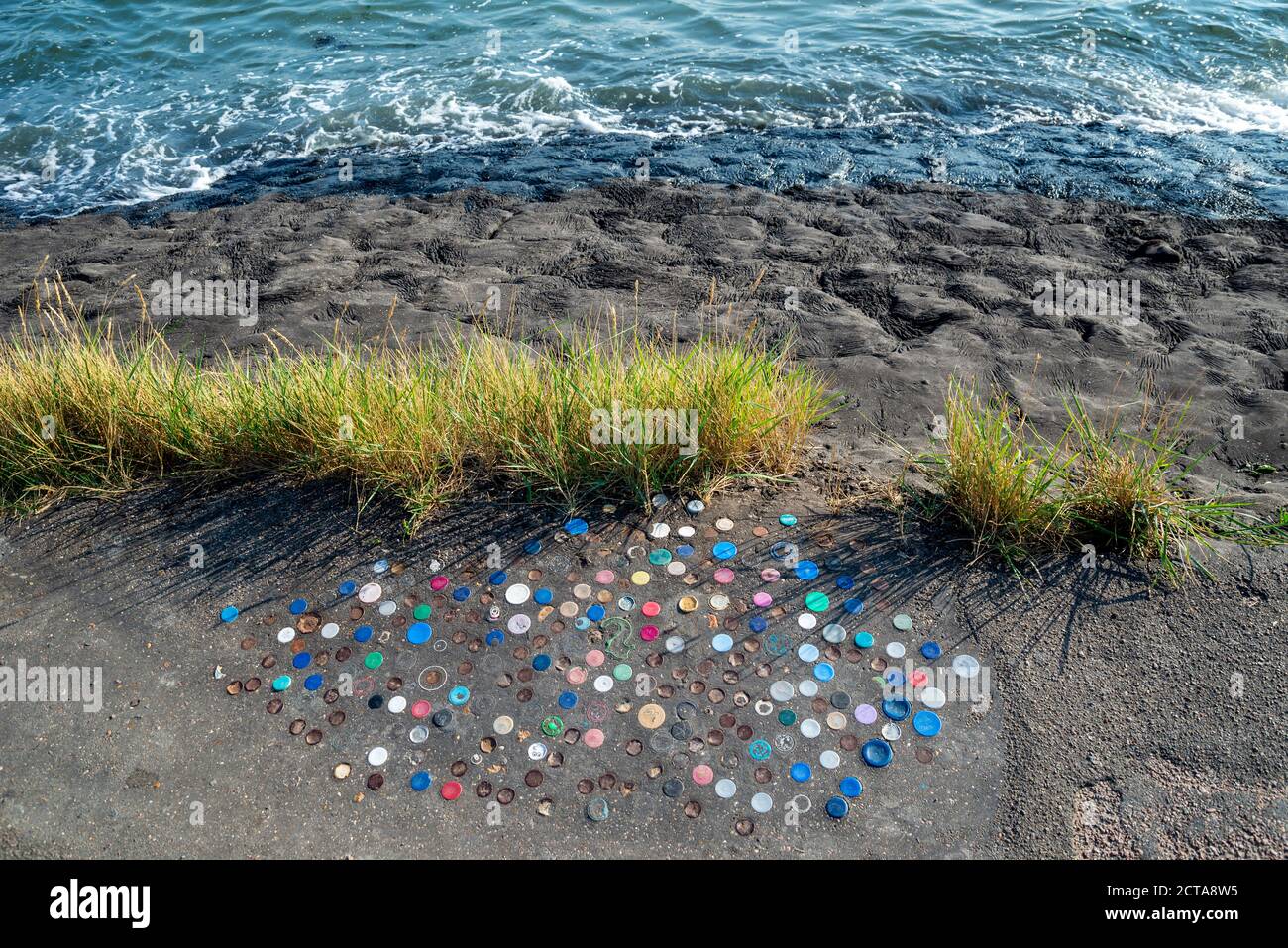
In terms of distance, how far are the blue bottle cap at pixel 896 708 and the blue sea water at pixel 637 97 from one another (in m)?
6.42

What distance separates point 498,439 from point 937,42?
1090cm

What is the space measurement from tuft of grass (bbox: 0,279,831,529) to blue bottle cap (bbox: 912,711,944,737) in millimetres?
1272

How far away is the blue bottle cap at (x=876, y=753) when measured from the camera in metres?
2.74

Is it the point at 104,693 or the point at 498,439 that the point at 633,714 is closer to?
the point at 498,439

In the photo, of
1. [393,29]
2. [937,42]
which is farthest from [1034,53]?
[393,29]

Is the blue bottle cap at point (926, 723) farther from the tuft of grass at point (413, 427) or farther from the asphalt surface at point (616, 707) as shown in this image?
the tuft of grass at point (413, 427)

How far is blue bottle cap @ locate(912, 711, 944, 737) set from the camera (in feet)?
9.27

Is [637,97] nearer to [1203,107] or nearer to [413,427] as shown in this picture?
[1203,107]

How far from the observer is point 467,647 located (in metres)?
3.16

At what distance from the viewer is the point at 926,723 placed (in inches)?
112

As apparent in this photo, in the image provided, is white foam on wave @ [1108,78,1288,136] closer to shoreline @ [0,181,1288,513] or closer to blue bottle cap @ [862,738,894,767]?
shoreline @ [0,181,1288,513]

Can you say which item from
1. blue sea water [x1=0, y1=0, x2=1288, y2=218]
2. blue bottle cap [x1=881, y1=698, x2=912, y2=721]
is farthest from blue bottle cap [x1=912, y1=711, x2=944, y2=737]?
blue sea water [x1=0, y1=0, x2=1288, y2=218]

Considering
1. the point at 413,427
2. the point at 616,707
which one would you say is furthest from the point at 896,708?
the point at 413,427

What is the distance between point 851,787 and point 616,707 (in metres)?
0.79
